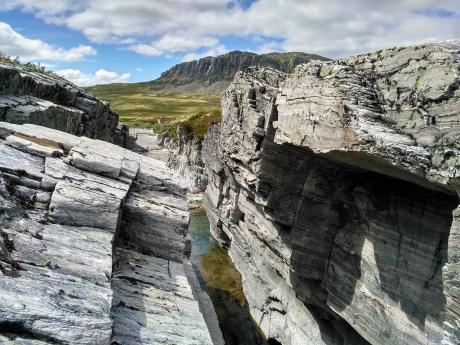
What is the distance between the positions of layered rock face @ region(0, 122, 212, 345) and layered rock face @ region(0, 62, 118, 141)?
296 inches

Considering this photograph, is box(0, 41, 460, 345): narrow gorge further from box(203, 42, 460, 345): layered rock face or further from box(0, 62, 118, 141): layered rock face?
box(0, 62, 118, 141): layered rock face

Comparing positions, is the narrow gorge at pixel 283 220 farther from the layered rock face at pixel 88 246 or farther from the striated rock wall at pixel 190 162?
the striated rock wall at pixel 190 162

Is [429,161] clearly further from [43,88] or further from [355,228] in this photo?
[43,88]

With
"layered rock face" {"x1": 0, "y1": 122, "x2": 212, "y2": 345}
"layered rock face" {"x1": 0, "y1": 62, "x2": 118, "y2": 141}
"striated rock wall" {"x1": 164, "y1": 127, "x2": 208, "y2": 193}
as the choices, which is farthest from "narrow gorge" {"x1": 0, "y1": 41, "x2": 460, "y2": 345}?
"striated rock wall" {"x1": 164, "y1": 127, "x2": 208, "y2": 193}

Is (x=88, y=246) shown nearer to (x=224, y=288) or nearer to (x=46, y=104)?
(x=46, y=104)

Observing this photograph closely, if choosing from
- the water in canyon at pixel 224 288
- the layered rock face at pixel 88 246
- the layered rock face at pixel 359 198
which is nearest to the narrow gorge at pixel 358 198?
the layered rock face at pixel 359 198

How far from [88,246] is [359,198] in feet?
44.5

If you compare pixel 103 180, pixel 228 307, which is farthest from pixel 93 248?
pixel 228 307

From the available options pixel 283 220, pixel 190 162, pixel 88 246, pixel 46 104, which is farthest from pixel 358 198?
pixel 190 162

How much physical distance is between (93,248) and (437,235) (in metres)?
13.0

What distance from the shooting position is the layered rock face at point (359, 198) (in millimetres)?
14359

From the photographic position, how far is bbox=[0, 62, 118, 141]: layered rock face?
2819cm

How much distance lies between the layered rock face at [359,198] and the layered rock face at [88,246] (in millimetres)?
7638

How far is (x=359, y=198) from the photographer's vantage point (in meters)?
22.4
